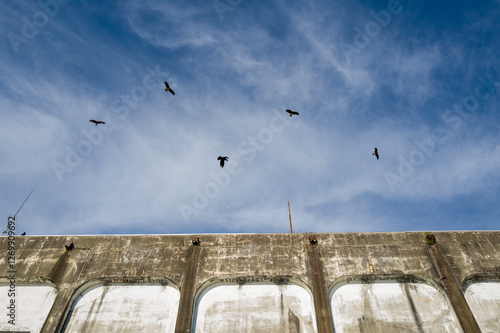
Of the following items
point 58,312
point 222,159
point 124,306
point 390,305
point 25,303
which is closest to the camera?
point 58,312

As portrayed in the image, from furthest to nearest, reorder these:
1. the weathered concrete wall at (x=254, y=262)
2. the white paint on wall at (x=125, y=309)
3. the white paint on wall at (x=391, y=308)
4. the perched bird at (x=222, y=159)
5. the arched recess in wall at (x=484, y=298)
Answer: the perched bird at (x=222, y=159)
the weathered concrete wall at (x=254, y=262)
the white paint on wall at (x=125, y=309)
the arched recess in wall at (x=484, y=298)
the white paint on wall at (x=391, y=308)

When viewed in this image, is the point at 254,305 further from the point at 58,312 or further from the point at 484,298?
the point at 484,298

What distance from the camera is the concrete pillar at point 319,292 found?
39.2 ft

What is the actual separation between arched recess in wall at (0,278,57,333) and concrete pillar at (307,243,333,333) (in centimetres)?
957

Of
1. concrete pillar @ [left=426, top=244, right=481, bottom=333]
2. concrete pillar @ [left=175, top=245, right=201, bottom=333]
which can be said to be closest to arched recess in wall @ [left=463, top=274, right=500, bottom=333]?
concrete pillar @ [left=426, top=244, right=481, bottom=333]

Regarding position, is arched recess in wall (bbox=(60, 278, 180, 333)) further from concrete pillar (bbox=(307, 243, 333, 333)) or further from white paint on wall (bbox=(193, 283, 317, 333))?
concrete pillar (bbox=(307, 243, 333, 333))

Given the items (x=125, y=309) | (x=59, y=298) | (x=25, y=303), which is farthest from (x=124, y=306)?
(x=25, y=303)

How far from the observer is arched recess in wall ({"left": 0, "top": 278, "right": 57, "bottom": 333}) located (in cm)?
1241

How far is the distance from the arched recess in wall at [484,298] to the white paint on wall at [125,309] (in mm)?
10545

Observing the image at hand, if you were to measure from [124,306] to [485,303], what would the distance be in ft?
42.4

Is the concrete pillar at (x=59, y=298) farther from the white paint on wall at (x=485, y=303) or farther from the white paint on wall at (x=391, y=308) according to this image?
the white paint on wall at (x=485, y=303)

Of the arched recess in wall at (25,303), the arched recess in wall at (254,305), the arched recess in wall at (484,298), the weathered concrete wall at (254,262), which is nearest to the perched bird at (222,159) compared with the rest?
the weathered concrete wall at (254,262)

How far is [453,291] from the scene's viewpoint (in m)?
12.6

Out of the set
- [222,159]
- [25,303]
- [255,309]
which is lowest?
[255,309]
